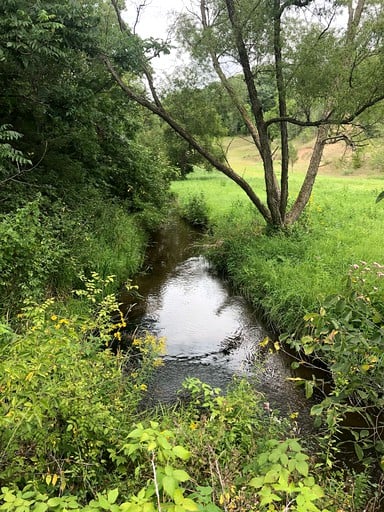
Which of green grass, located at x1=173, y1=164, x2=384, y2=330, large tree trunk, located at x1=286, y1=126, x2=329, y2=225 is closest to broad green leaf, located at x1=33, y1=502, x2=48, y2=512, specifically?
green grass, located at x1=173, y1=164, x2=384, y2=330

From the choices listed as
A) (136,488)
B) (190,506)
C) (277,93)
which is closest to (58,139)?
(277,93)

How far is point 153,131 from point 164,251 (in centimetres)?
1511

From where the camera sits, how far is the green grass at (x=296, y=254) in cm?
743

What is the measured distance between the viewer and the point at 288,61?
880 cm

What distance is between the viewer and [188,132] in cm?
1088

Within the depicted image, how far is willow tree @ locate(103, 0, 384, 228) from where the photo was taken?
24.6 ft

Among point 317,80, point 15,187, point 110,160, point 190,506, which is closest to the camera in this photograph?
point 190,506

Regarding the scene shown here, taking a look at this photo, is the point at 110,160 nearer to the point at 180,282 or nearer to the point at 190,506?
the point at 180,282

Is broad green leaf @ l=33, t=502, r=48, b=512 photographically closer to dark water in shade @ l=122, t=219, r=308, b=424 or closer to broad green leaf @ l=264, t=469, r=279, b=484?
broad green leaf @ l=264, t=469, r=279, b=484

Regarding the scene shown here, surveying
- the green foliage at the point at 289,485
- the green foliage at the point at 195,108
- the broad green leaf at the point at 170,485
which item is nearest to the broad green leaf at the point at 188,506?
the broad green leaf at the point at 170,485

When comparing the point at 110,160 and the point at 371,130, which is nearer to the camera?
the point at 371,130

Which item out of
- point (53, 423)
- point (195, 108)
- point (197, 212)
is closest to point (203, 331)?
point (53, 423)

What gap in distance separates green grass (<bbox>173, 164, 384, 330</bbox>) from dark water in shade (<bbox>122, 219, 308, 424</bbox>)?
553 mm

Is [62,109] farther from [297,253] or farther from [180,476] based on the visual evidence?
[180,476]
